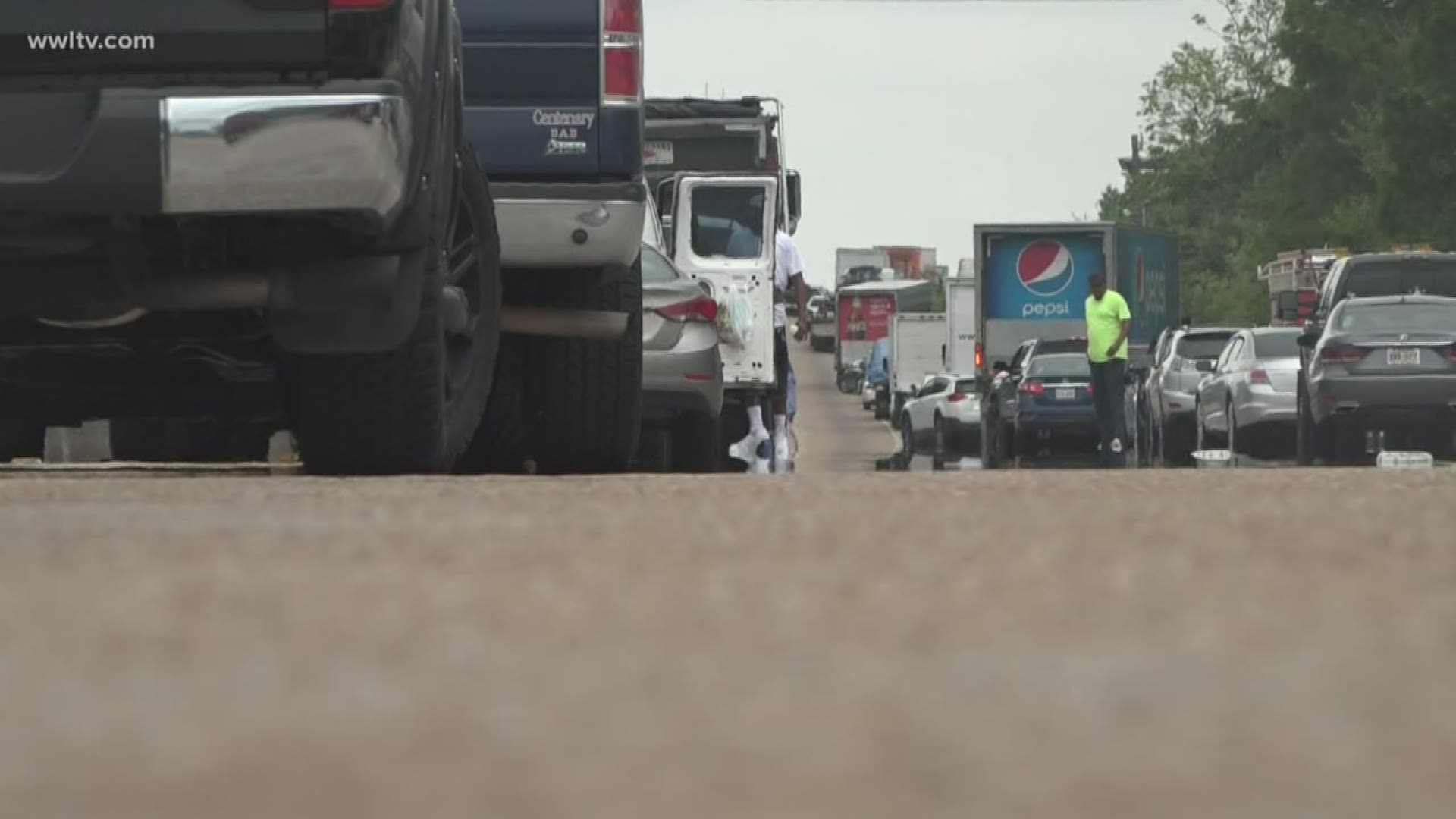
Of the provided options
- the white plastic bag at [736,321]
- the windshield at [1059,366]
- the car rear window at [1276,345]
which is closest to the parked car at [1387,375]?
the car rear window at [1276,345]

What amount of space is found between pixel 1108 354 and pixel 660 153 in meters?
4.03

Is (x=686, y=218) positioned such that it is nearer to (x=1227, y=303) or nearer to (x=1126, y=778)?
(x=1126, y=778)

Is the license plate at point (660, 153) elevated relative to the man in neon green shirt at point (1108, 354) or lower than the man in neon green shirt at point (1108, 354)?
elevated

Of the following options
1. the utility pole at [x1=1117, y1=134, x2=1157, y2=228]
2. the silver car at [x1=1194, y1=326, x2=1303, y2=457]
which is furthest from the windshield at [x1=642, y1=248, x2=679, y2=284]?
the utility pole at [x1=1117, y1=134, x2=1157, y2=228]

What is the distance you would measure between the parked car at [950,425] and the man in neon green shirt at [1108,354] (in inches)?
779

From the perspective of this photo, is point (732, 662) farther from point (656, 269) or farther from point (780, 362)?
point (780, 362)

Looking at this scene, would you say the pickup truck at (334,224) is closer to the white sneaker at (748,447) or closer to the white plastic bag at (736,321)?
the white sneaker at (748,447)

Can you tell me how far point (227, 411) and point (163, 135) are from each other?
207 centimetres

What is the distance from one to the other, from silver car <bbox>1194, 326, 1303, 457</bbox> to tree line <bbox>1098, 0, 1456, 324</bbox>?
34.8 m

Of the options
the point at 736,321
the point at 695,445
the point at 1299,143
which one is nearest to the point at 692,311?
the point at 695,445

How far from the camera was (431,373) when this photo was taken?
8594mm

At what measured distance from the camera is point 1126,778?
2.35 m

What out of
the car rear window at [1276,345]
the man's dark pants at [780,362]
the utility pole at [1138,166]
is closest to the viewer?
the man's dark pants at [780,362]

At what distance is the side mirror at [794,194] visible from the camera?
25266 mm
